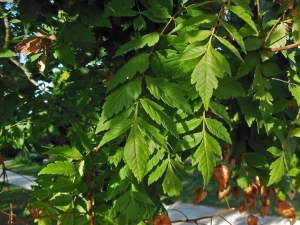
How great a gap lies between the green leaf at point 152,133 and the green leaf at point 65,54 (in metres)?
0.45

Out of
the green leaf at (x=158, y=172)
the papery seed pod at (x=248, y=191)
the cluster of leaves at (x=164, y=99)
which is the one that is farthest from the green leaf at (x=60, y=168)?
the papery seed pod at (x=248, y=191)

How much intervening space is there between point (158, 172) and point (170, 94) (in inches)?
9.7

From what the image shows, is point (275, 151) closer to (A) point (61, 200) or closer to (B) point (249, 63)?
(B) point (249, 63)

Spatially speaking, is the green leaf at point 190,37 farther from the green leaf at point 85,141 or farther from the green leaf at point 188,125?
the green leaf at point 85,141

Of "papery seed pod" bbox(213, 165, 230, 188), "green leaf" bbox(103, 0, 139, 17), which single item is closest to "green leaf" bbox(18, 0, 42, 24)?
"green leaf" bbox(103, 0, 139, 17)

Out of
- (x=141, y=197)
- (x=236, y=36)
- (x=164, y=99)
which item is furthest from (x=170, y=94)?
(x=141, y=197)

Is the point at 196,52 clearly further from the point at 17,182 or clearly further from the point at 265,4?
the point at 17,182

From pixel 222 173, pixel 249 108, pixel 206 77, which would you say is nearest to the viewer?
pixel 206 77

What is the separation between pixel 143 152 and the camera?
3.26 ft

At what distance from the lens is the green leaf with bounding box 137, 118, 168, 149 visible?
101 centimetres

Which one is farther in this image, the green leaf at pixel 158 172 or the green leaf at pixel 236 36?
the green leaf at pixel 158 172

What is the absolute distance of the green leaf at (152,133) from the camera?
1.01 m

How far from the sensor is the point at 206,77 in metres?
0.96

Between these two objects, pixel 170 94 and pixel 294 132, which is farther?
pixel 294 132
